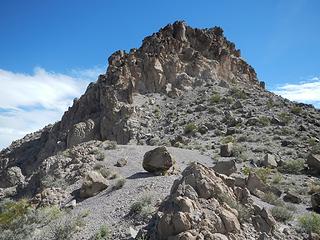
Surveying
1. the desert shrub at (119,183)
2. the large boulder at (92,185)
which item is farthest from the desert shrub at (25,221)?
the desert shrub at (119,183)

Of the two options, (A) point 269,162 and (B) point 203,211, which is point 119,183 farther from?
(A) point 269,162

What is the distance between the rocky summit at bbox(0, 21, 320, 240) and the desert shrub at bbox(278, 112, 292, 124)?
Answer: 0.19 metres

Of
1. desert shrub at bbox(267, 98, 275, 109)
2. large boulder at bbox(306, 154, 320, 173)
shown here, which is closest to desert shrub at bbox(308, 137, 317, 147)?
large boulder at bbox(306, 154, 320, 173)

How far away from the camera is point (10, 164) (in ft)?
175

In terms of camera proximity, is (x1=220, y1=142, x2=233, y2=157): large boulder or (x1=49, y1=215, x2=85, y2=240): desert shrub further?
(x1=220, y1=142, x2=233, y2=157): large boulder

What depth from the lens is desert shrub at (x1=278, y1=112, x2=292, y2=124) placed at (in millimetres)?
38494

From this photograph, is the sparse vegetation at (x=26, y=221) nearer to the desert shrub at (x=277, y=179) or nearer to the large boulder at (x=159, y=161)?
the large boulder at (x=159, y=161)

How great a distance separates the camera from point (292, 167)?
2455 centimetres

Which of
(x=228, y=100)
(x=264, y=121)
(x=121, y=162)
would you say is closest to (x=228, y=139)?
(x=264, y=121)

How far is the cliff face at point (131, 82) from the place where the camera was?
148 ft

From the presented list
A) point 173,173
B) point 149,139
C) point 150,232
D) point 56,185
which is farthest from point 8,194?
point 149,139

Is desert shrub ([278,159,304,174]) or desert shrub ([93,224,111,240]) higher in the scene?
desert shrub ([278,159,304,174])

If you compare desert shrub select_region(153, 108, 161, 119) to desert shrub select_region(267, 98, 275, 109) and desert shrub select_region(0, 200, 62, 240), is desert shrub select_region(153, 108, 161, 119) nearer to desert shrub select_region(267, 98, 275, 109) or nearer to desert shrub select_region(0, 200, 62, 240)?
desert shrub select_region(267, 98, 275, 109)

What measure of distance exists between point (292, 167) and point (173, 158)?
28.1ft
